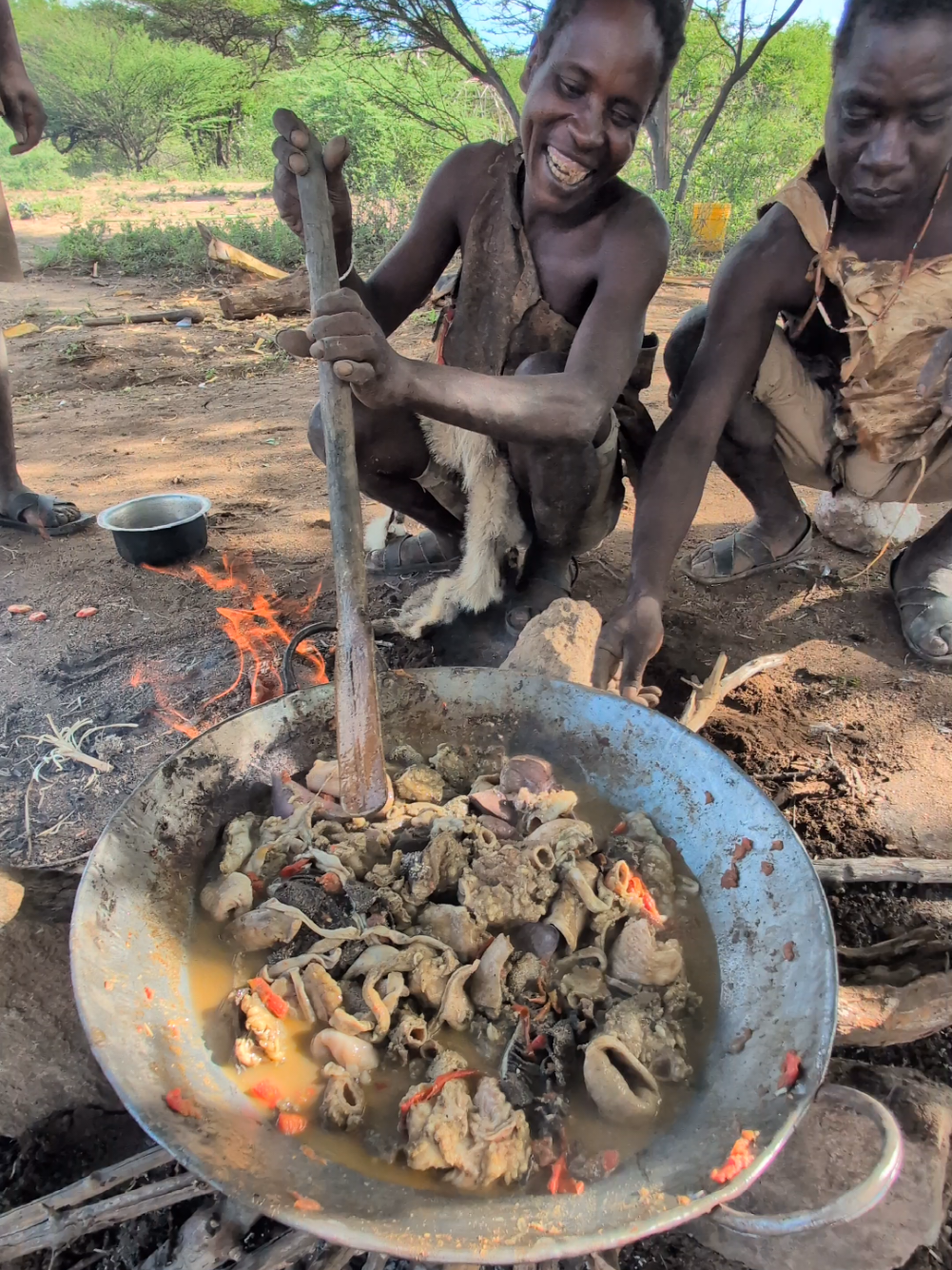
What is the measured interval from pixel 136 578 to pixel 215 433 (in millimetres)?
1956

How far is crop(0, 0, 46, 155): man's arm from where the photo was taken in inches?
125

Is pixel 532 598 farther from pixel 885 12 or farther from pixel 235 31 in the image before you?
pixel 235 31

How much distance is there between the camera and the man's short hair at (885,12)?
2.03 meters

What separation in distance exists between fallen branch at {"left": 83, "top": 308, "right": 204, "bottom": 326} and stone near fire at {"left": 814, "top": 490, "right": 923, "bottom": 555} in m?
6.26

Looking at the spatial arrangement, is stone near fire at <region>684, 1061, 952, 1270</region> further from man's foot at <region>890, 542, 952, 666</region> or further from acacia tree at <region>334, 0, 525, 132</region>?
acacia tree at <region>334, 0, 525, 132</region>

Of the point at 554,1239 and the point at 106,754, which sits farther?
the point at 106,754

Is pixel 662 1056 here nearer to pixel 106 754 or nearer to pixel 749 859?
pixel 749 859

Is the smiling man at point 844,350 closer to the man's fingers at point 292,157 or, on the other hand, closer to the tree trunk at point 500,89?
the man's fingers at point 292,157

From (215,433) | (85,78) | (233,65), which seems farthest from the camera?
(85,78)

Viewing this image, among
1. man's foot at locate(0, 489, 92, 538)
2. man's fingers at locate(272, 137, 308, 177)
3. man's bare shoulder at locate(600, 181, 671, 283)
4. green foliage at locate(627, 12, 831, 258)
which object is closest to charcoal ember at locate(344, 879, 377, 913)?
man's fingers at locate(272, 137, 308, 177)

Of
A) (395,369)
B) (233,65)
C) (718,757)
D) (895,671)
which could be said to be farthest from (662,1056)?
(233,65)

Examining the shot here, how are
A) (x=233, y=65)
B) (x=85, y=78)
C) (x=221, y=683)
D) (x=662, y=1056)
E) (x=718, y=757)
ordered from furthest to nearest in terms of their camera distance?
(x=85, y=78) → (x=233, y=65) → (x=221, y=683) → (x=718, y=757) → (x=662, y=1056)

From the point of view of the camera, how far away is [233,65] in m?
19.1

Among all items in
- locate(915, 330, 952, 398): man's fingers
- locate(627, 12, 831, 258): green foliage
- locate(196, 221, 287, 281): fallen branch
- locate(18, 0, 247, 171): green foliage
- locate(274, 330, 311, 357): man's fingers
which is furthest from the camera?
locate(18, 0, 247, 171): green foliage
